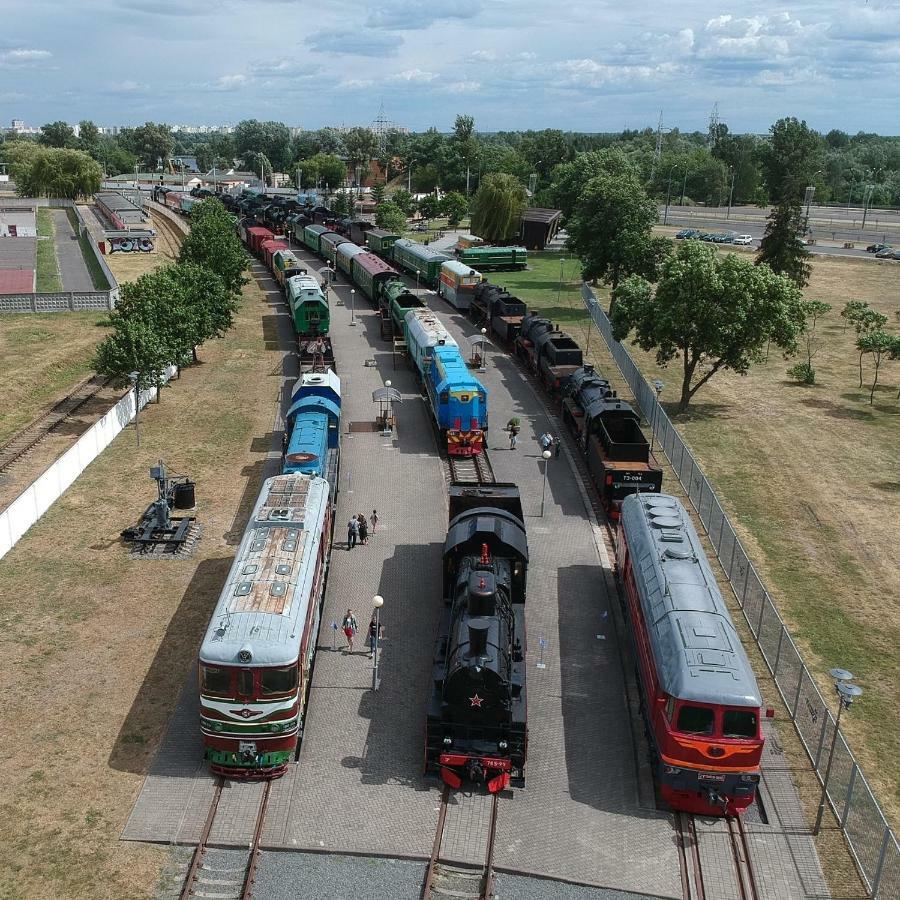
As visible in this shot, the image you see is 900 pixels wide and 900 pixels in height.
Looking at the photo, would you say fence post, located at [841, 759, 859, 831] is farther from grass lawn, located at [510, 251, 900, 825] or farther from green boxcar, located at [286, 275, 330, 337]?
green boxcar, located at [286, 275, 330, 337]

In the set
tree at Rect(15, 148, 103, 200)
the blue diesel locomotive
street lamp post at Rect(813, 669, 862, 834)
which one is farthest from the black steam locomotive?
tree at Rect(15, 148, 103, 200)

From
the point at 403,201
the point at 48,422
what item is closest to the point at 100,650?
the point at 48,422

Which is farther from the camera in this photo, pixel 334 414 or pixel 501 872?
pixel 334 414

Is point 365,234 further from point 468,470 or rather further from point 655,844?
point 655,844

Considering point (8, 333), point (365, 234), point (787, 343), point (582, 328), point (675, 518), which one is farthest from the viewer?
point (365, 234)

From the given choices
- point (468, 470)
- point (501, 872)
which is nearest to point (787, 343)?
point (468, 470)

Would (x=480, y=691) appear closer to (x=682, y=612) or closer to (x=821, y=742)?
(x=682, y=612)
